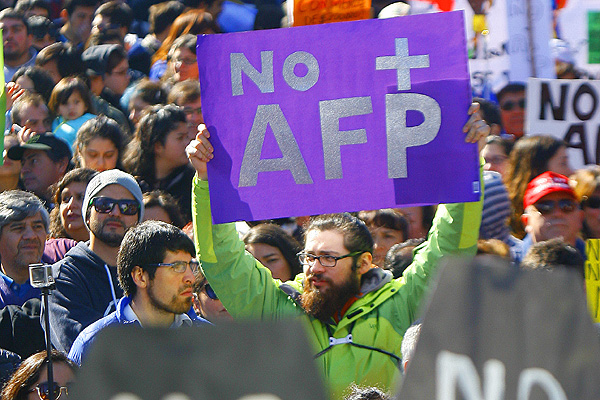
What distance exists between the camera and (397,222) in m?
5.69

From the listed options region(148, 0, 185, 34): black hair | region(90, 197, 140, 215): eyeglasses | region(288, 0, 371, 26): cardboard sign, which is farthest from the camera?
region(148, 0, 185, 34): black hair

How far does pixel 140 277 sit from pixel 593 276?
6.17 feet

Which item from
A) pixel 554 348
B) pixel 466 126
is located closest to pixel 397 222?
pixel 466 126

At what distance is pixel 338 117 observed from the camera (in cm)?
431

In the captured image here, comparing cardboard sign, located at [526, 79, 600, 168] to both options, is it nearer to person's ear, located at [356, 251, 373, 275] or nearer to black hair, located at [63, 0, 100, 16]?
person's ear, located at [356, 251, 373, 275]

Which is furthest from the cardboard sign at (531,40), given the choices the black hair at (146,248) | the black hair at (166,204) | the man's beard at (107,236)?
the black hair at (146,248)

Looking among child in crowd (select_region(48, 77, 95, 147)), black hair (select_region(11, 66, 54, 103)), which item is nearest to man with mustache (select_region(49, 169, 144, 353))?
child in crowd (select_region(48, 77, 95, 147))

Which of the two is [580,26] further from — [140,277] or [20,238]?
[140,277]

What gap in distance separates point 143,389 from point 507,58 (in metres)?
6.29

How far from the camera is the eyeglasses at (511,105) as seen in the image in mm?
7473

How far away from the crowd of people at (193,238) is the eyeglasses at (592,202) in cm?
1

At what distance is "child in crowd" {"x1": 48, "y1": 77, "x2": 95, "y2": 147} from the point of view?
7.25m

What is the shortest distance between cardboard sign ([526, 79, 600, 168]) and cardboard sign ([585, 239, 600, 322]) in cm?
158

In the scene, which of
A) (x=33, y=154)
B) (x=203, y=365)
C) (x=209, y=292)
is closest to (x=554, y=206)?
(x=209, y=292)
